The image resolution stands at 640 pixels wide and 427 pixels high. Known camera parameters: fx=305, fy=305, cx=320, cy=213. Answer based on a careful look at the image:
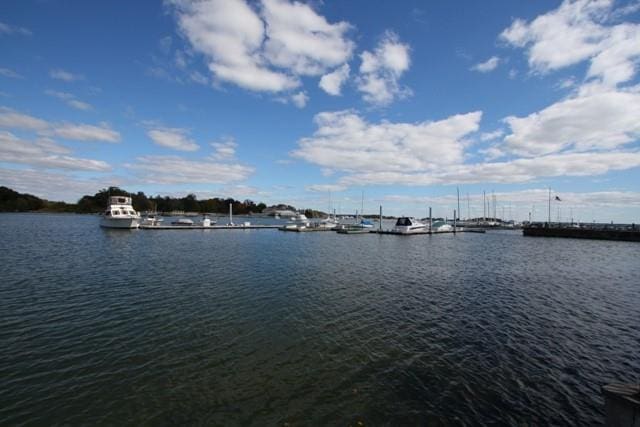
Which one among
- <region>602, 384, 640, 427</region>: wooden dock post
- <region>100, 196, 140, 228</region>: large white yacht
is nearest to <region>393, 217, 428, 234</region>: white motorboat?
<region>100, 196, 140, 228</region>: large white yacht

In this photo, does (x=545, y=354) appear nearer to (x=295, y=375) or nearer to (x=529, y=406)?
(x=529, y=406)

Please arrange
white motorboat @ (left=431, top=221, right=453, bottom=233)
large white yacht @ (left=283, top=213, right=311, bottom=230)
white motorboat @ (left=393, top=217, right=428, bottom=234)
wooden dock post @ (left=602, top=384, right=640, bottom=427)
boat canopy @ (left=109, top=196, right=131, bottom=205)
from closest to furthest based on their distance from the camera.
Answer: wooden dock post @ (left=602, top=384, right=640, bottom=427)
boat canopy @ (left=109, top=196, right=131, bottom=205)
white motorboat @ (left=393, top=217, right=428, bottom=234)
large white yacht @ (left=283, top=213, right=311, bottom=230)
white motorboat @ (left=431, top=221, right=453, bottom=233)

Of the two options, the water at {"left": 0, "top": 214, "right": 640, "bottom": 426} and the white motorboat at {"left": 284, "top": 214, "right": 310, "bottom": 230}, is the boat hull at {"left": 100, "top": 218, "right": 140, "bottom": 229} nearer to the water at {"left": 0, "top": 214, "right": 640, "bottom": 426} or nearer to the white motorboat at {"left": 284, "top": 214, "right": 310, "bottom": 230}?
the white motorboat at {"left": 284, "top": 214, "right": 310, "bottom": 230}

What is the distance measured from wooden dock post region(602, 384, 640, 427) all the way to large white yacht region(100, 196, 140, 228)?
8170 cm

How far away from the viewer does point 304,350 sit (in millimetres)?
10758

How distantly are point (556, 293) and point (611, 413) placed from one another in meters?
18.7

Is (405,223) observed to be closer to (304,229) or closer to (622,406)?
(304,229)

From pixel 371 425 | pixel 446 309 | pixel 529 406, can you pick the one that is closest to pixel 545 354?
pixel 529 406

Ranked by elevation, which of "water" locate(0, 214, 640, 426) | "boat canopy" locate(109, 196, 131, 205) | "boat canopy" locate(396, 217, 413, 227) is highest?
"boat canopy" locate(109, 196, 131, 205)

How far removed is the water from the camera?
24.8 ft

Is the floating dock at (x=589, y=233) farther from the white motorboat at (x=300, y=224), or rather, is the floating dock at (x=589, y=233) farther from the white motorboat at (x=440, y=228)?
the white motorboat at (x=300, y=224)

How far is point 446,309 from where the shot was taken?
16.1 metres

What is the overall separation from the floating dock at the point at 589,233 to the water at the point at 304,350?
66.6 m

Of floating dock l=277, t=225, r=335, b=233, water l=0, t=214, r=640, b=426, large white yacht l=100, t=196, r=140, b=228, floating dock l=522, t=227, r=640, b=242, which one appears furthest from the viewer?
floating dock l=277, t=225, r=335, b=233
